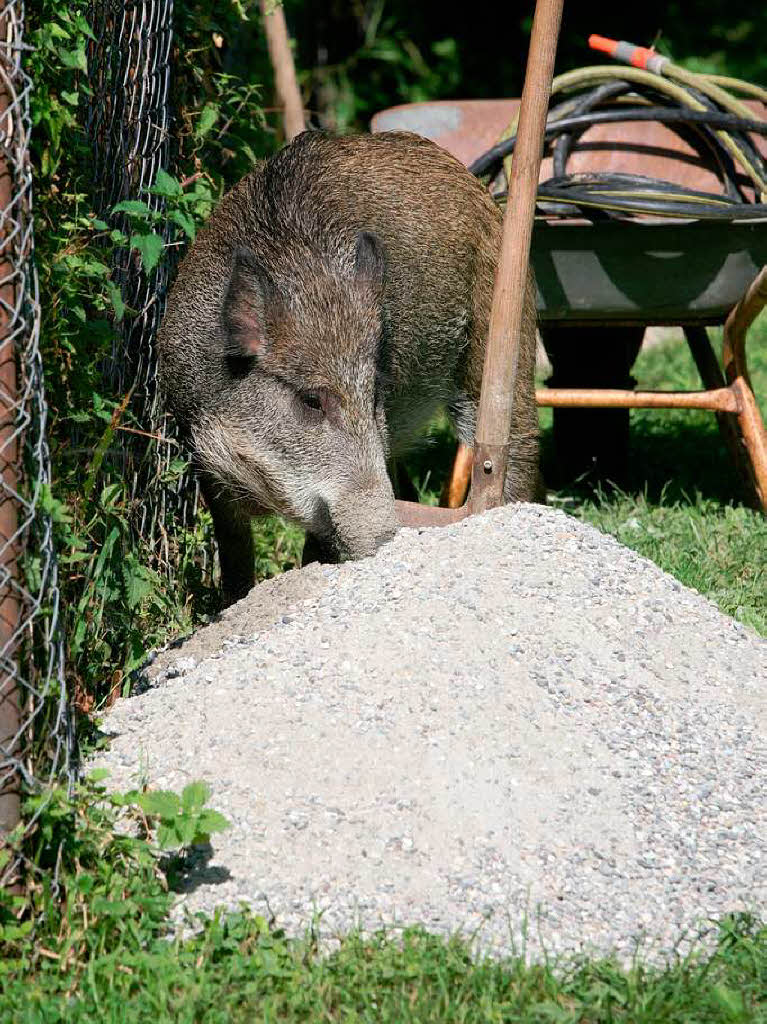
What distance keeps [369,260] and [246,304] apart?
470 mm

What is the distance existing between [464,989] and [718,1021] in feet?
1.68

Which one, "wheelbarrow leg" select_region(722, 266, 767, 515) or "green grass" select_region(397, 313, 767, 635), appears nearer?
"green grass" select_region(397, 313, 767, 635)

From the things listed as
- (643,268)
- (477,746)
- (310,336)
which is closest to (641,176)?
(643,268)

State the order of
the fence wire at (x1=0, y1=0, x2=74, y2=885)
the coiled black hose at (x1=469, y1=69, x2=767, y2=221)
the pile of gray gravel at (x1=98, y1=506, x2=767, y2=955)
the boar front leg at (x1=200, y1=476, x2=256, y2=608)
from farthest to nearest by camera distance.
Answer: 1. the coiled black hose at (x1=469, y1=69, x2=767, y2=221)
2. the boar front leg at (x1=200, y1=476, x2=256, y2=608)
3. the pile of gray gravel at (x1=98, y1=506, x2=767, y2=955)
4. the fence wire at (x1=0, y1=0, x2=74, y2=885)

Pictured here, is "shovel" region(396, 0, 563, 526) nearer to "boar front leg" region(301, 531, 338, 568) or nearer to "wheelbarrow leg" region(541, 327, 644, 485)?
"boar front leg" region(301, 531, 338, 568)

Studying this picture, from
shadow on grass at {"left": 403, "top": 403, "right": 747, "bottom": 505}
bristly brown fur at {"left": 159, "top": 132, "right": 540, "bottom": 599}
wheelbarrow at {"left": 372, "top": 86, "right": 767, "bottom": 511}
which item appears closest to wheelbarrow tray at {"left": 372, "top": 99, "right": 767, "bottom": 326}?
wheelbarrow at {"left": 372, "top": 86, "right": 767, "bottom": 511}

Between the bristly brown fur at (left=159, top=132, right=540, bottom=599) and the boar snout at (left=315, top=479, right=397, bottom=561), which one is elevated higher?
the bristly brown fur at (left=159, top=132, right=540, bottom=599)

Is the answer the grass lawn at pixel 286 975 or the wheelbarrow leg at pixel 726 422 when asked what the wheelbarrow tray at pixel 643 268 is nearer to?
the wheelbarrow leg at pixel 726 422

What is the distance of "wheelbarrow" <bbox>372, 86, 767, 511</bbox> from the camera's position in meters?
5.56

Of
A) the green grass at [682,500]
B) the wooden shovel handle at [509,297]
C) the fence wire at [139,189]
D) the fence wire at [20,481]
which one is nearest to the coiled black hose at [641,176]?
the wooden shovel handle at [509,297]

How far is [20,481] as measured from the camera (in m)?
2.85

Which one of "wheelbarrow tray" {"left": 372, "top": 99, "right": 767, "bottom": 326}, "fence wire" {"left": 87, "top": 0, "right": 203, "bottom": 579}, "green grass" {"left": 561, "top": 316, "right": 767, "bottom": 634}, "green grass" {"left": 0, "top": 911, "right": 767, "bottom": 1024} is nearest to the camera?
"green grass" {"left": 0, "top": 911, "right": 767, "bottom": 1024}

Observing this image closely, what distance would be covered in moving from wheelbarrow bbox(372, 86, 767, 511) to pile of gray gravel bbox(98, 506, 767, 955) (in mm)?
1838

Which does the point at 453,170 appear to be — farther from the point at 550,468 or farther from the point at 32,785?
the point at 32,785
